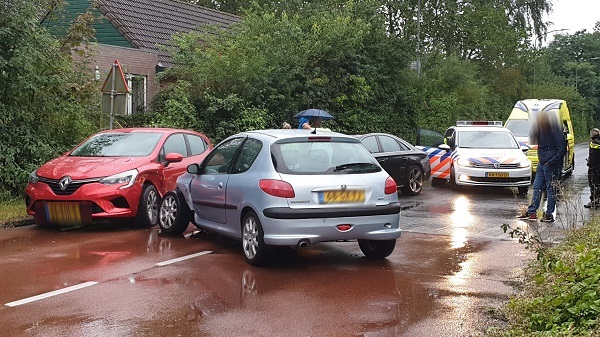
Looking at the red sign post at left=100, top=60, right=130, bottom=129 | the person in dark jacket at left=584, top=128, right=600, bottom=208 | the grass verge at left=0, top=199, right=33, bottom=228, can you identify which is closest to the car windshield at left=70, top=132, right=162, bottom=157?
the grass verge at left=0, top=199, right=33, bottom=228

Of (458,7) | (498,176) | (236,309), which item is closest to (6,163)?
(236,309)

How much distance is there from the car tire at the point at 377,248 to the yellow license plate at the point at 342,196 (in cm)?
88

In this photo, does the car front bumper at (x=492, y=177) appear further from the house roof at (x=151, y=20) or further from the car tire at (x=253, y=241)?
the house roof at (x=151, y=20)

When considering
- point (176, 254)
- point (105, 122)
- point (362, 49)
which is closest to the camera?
point (176, 254)

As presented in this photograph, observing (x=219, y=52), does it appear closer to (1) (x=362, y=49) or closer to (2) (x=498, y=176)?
(1) (x=362, y=49)

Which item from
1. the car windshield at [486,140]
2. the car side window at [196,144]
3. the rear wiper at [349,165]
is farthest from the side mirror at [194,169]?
the car windshield at [486,140]

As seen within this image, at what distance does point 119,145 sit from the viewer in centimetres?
1219

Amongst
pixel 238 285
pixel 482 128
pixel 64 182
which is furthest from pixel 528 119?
pixel 238 285

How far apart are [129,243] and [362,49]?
1675cm

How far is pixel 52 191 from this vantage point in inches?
430

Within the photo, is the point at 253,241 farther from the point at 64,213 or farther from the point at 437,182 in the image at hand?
the point at 437,182

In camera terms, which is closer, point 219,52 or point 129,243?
point 129,243

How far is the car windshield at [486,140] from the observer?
18.4 meters

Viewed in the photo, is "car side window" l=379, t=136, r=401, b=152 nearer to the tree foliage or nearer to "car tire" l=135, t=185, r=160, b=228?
"car tire" l=135, t=185, r=160, b=228
